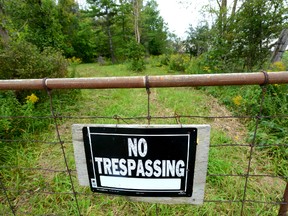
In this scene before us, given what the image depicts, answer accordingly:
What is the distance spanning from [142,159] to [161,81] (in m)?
0.35

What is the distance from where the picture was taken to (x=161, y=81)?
72 cm

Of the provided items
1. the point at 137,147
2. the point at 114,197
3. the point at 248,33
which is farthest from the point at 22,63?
the point at 248,33

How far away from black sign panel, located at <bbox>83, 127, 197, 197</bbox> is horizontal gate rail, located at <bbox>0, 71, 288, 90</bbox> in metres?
0.19

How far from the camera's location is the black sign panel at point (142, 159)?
0.75 metres

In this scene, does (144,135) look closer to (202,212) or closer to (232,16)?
(202,212)

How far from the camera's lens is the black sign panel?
747 millimetres

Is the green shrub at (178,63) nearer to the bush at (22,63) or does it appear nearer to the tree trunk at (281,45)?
the tree trunk at (281,45)

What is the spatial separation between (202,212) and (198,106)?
2350 millimetres

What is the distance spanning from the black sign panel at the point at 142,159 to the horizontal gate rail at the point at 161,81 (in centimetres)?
19

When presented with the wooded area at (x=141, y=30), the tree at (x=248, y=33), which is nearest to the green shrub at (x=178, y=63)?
the wooded area at (x=141, y=30)

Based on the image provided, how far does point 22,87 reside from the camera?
0.79m

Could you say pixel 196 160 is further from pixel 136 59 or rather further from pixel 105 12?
pixel 105 12

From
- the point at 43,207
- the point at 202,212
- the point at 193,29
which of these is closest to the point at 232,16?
the point at 202,212

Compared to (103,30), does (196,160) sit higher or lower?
lower
